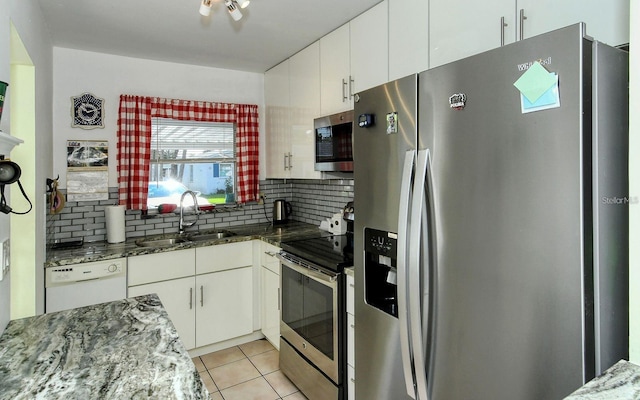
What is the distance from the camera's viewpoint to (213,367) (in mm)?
2828

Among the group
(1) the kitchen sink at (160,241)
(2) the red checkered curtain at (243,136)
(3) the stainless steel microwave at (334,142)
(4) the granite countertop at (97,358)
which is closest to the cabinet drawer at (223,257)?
(1) the kitchen sink at (160,241)

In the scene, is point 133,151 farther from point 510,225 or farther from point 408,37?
point 510,225

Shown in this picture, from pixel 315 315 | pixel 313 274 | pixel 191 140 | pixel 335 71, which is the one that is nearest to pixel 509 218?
pixel 313 274

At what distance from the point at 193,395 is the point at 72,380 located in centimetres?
33

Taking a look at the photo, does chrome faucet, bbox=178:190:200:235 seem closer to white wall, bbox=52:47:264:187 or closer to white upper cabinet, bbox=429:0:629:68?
white wall, bbox=52:47:264:187

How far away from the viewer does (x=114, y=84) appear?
10.2ft

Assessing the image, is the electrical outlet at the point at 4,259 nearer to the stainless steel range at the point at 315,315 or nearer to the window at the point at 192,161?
the stainless steel range at the point at 315,315

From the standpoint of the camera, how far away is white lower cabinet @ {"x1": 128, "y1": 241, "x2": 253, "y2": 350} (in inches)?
108

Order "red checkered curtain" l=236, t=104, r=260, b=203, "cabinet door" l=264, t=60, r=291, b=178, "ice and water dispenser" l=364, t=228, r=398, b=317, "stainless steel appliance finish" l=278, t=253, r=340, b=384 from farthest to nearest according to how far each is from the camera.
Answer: "red checkered curtain" l=236, t=104, r=260, b=203
"cabinet door" l=264, t=60, r=291, b=178
"stainless steel appliance finish" l=278, t=253, r=340, b=384
"ice and water dispenser" l=364, t=228, r=398, b=317

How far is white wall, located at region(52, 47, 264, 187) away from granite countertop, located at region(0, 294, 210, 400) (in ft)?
6.65

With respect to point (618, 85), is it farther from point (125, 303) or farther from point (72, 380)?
point (125, 303)

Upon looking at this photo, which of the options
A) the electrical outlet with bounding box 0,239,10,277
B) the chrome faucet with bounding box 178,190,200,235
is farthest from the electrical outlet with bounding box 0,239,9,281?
the chrome faucet with bounding box 178,190,200,235

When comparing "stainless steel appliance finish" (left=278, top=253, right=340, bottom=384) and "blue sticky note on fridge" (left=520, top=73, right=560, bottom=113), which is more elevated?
"blue sticky note on fridge" (left=520, top=73, right=560, bottom=113)

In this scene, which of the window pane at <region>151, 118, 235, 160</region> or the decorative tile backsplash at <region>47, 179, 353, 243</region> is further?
the window pane at <region>151, 118, 235, 160</region>
